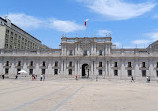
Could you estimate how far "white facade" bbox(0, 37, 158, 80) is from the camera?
3941 cm

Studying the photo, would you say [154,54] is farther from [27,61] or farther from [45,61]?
[27,61]

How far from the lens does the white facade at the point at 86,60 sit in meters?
39.4

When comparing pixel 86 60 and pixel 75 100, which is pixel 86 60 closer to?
pixel 86 60

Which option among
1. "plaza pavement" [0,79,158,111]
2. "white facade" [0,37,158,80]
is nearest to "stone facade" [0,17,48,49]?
"white facade" [0,37,158,80]

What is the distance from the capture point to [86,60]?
4231cm

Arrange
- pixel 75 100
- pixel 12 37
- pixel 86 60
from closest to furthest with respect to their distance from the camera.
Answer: pixel 75 100 → pixel 86 60 → pixel 12 37

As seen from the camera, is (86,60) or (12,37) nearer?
(86,60)

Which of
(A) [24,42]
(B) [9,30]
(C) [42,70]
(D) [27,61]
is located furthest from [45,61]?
(A) [24,42]

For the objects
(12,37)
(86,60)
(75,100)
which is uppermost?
(12,37)

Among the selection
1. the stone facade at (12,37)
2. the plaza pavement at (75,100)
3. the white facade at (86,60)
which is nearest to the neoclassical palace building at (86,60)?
the white facade at (86,60)

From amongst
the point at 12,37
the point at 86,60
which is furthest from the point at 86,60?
the point at 12,37

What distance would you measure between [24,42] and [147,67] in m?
50.1

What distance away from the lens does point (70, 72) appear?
42.8 metres

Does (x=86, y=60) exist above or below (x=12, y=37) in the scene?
below
